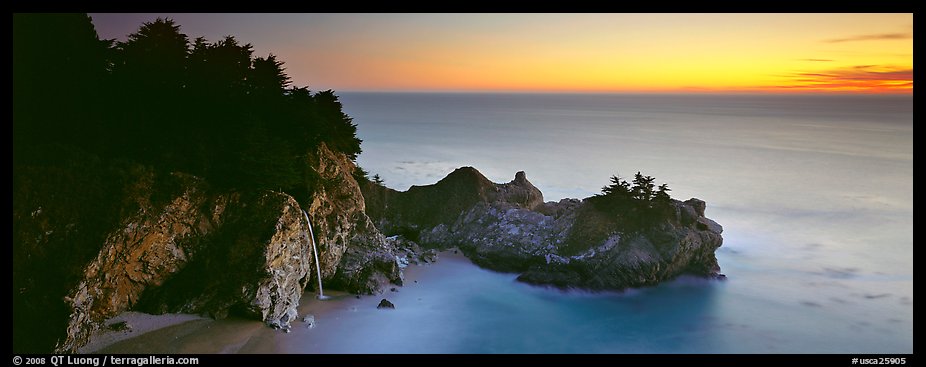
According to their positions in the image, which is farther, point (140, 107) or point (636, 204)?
point (636, 204)

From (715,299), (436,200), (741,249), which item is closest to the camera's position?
(715,299)

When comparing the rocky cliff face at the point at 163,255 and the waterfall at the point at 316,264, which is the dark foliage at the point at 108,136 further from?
the waterfall at the point at 316,264

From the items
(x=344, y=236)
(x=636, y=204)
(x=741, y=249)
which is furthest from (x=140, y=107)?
(x=741, y=249)

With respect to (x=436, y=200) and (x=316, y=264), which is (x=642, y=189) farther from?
(x=316, y=264)

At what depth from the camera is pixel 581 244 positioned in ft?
75.4

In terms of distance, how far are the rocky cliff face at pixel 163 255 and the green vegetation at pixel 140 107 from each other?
84cm

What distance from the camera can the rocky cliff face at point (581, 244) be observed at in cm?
2180

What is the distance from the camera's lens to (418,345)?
1697cm

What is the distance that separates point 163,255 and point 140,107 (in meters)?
4.57

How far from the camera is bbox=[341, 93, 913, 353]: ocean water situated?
59.7ft

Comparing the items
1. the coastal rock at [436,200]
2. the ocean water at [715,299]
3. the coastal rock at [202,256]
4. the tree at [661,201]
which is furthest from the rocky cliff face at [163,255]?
the tree at [661,201]

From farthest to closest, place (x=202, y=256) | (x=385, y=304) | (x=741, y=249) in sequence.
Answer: (x=741, y=249) < (x=385, y=304) < (x=202, y=256)

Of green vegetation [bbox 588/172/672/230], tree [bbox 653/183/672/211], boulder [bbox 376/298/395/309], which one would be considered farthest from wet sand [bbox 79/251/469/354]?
tree [bbox 653/183/672/211]
